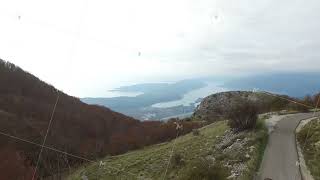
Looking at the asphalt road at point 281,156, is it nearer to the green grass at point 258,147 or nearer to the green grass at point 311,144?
the green grass at point 258,147

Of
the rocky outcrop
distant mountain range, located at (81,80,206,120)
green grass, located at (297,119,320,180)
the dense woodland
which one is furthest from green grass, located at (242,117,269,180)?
distant mountain range, located at (81,80,206,120)

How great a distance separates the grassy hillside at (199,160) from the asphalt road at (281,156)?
51cm

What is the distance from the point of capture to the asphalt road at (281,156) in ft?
65.7

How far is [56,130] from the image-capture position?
162 ft

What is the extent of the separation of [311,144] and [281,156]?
2.39m

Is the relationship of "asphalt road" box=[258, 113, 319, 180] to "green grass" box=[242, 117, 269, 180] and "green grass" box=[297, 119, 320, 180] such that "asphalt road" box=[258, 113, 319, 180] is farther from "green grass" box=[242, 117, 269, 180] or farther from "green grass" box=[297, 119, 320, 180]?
"green grass" box=[297, 119, 320, 180]

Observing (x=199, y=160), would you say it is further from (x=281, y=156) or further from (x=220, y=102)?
(x=220, y=102)

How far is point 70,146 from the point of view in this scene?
41250 mm

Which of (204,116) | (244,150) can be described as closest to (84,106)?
(204,116)

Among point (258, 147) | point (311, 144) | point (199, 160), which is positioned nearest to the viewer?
point (199, 160)

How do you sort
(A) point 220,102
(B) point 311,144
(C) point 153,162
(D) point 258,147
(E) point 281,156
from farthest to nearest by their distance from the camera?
(A) point 220,102, (C) point 153,162, (D) point 258,147, (B) point 311,144, (E) point 281,156

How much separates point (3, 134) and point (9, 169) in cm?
1450

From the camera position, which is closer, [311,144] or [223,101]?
[311,144]

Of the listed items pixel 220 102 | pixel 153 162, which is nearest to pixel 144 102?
pixel 220 102
